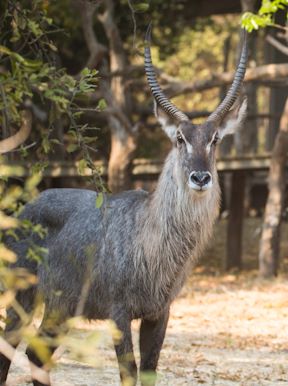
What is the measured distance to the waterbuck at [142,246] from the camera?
6.29m

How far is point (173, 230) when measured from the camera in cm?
644

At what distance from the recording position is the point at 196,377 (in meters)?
7.73

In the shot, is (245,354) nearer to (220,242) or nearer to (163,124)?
(163,124)

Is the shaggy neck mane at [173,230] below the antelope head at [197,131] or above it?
below

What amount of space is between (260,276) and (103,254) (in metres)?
7.24

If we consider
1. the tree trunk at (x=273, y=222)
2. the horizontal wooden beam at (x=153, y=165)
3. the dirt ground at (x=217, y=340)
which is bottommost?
the dirt ground at (x=217, y=340)

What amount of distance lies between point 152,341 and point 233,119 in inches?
67.0

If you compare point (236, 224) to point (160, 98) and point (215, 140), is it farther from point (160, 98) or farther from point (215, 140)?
point (215, 140)

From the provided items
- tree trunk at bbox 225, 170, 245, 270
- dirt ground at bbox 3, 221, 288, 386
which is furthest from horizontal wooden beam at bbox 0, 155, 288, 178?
dirt ground at bbox 3, 221, 288, 386

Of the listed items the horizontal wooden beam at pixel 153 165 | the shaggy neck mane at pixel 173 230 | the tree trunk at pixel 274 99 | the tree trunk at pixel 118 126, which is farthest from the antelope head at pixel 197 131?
the tree trunk at pixel 274 99

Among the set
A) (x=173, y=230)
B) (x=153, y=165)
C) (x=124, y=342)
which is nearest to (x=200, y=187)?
(x=173, y=230)

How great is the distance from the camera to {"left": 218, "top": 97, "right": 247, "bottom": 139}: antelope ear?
6.95 metres

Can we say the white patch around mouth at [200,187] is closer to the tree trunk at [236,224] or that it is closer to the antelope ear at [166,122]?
the antelope ear at [166,122]

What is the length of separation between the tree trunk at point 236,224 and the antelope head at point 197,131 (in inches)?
329
